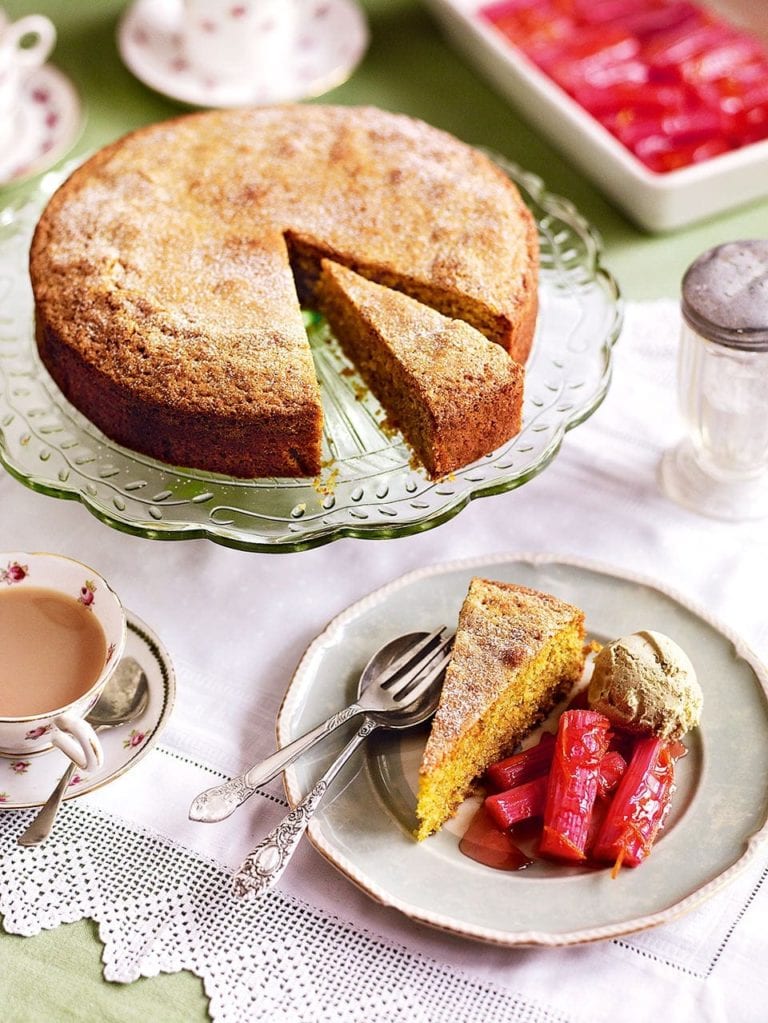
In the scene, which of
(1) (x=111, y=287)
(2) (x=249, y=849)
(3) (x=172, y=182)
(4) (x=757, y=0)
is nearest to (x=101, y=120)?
(3) (x=172, y=182)

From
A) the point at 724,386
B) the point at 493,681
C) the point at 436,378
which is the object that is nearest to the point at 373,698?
the point at 493,681

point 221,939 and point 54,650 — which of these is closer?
point 221,939

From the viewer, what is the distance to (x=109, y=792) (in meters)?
1.91

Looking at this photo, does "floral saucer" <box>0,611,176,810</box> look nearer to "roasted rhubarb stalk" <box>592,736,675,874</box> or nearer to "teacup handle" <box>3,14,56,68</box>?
"roasted rhubarb stalk" <box>592,736,675,874</box>

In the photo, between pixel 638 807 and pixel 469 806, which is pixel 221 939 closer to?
pixel 469 806

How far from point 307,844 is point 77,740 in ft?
1.25

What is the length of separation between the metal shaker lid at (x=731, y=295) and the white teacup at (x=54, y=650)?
1.12 metres

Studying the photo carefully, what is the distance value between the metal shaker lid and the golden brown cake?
340 mm

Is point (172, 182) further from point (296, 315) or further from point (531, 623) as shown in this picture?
point (531, 623)

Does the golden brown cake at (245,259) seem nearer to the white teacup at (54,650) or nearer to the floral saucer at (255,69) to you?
the white teacup at (54,650)

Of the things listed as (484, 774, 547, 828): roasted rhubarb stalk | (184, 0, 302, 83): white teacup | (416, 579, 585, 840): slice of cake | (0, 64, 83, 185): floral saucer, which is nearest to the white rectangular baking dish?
(184, 0, 302, 83): white teacup

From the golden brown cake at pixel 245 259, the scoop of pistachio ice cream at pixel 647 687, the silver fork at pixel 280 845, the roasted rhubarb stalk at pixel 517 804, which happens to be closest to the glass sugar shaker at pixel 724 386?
the golden brown cake at pixel 245 259

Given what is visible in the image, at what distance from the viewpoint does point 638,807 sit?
Answer: 1749 millimetres

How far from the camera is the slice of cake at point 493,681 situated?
1773 millimetres
